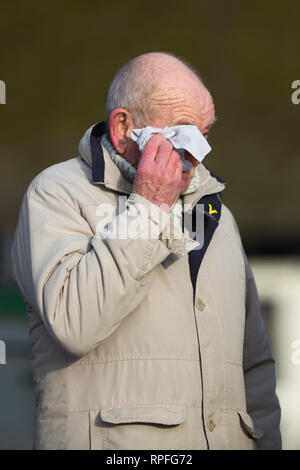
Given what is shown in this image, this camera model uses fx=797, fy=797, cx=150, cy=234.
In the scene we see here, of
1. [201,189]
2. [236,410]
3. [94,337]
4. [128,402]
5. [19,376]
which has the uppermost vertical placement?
[201,189]

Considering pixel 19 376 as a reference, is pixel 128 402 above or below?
above

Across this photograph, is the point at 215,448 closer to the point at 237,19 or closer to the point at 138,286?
the point at 138,286

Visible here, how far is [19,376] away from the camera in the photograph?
18.4 feet

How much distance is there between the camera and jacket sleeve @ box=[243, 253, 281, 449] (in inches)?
109

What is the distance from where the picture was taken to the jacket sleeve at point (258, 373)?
277 cm

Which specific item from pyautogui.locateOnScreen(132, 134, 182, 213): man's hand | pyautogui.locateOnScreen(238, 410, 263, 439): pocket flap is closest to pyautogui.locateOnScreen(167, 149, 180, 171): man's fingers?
pyautogui.locateOnScreen(132, 134, 182, 213): man's hand

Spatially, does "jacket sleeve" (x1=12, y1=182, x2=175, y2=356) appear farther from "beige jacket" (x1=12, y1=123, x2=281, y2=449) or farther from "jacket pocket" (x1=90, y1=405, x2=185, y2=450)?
"jacket pocket" (x1=90, y1=405, x2=185, y2=450)

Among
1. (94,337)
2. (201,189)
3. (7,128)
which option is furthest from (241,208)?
(94,337)

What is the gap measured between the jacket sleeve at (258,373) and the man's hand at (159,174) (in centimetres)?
65

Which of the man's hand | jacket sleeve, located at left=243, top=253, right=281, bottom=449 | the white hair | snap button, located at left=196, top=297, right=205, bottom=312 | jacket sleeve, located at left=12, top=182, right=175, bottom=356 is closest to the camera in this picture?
jacket sleeve, located at left=12, top=182, right=175, bottom=356

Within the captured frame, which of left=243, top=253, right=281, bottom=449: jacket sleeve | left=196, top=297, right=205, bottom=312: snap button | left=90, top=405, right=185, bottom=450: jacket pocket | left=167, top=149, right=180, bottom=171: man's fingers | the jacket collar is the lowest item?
left=243, top=253, right=281, bottom=449: jacket sleeve

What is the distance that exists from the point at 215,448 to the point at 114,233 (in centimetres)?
70

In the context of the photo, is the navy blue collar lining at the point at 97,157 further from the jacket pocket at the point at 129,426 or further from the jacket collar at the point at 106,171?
the jacket pocket at the point at 129,426

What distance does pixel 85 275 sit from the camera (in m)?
2.13
